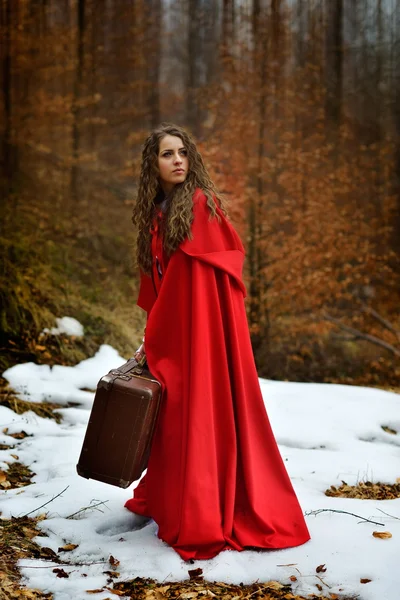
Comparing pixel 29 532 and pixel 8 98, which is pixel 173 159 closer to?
pixel 29 532

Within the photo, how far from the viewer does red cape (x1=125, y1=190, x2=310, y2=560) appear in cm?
269

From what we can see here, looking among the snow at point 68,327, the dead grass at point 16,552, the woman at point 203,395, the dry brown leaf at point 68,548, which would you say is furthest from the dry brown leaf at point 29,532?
the snow at point 68,327

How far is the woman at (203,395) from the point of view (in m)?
2.70

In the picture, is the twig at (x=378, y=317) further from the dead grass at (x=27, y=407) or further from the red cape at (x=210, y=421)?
the red cape at (x=210, y=421)

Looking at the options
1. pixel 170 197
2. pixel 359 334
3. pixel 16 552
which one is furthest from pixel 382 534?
pixel 359 334

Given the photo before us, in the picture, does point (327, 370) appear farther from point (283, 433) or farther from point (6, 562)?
point (6, 562)

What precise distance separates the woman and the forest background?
5.50 m

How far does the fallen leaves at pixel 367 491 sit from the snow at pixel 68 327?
3.81 m

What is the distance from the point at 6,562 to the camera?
8.29 ft

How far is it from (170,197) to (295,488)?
2033 mm

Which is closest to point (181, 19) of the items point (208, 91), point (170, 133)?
point (208, 91)

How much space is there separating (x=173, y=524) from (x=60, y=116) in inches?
281

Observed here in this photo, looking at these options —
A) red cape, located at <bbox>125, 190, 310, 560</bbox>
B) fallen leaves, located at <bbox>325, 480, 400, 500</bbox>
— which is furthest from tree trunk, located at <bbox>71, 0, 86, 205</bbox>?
fallen leaves, located at <bbox>325, 480, 400, 500</bbox>

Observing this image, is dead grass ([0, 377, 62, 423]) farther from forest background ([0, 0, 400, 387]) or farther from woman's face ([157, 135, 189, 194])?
forest background ([0, 0, 400, 387])
